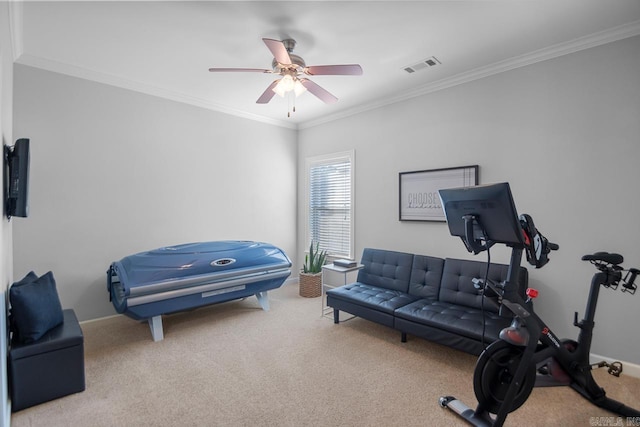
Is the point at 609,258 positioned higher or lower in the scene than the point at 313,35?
lower

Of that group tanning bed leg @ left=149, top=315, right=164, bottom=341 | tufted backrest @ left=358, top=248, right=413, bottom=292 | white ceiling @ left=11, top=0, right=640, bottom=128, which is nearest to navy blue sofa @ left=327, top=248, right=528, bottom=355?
tufted backrest @ left=358, top=248, right=413, bottom=292

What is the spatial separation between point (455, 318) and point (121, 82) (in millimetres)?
4339

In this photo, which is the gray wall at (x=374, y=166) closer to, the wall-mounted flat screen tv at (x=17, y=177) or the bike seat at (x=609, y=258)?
the bike seat at (x=609, y=258)

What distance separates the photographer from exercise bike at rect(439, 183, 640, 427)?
5.63 feet

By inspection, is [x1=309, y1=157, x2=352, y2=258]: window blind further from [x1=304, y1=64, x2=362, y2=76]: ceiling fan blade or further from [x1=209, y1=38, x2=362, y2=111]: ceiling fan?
[x1=304, y1=64, x2=362, y2=76]: ceiling fan blade

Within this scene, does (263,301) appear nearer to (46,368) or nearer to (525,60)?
(46,368)

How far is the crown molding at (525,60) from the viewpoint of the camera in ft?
8.21

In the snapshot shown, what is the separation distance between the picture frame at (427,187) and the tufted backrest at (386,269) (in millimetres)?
534

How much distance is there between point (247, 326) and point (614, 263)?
3.20 meters

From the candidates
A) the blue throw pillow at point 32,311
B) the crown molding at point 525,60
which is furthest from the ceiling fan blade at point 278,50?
the blue throw pillow at point 32,311

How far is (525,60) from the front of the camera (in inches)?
117

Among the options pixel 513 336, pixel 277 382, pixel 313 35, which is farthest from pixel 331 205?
pixel 513 336

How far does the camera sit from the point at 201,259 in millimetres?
3352

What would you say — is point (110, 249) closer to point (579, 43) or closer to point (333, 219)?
point (333, 219)
